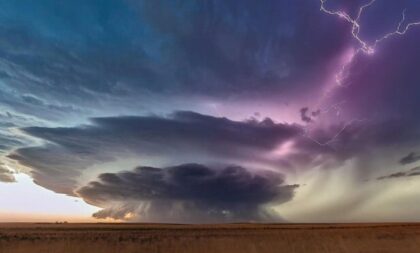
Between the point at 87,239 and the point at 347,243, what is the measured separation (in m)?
35.1

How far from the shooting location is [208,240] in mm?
61125

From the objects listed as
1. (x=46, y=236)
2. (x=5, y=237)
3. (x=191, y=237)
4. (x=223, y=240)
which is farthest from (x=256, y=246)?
(x=5, y=237)

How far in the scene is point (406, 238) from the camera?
70000mm

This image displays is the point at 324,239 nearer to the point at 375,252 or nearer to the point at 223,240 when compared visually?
the point at 375,252

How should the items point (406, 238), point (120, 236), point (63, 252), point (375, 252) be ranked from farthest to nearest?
point (406, 238)
point (375, 252)
point (120, 236)
point (63, 252)

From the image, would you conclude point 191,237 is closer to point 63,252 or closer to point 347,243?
point 63,252

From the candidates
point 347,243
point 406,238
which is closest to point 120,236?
point 347,243

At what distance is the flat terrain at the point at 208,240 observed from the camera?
55.6 metres

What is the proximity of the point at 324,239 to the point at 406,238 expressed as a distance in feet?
44.5

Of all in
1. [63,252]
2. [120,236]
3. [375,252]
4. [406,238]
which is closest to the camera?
[63,252]

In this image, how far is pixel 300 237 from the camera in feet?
217

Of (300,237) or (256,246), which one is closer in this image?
(256,246)

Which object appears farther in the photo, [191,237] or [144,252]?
[191,237]

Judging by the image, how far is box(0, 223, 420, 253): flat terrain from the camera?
55594mm
